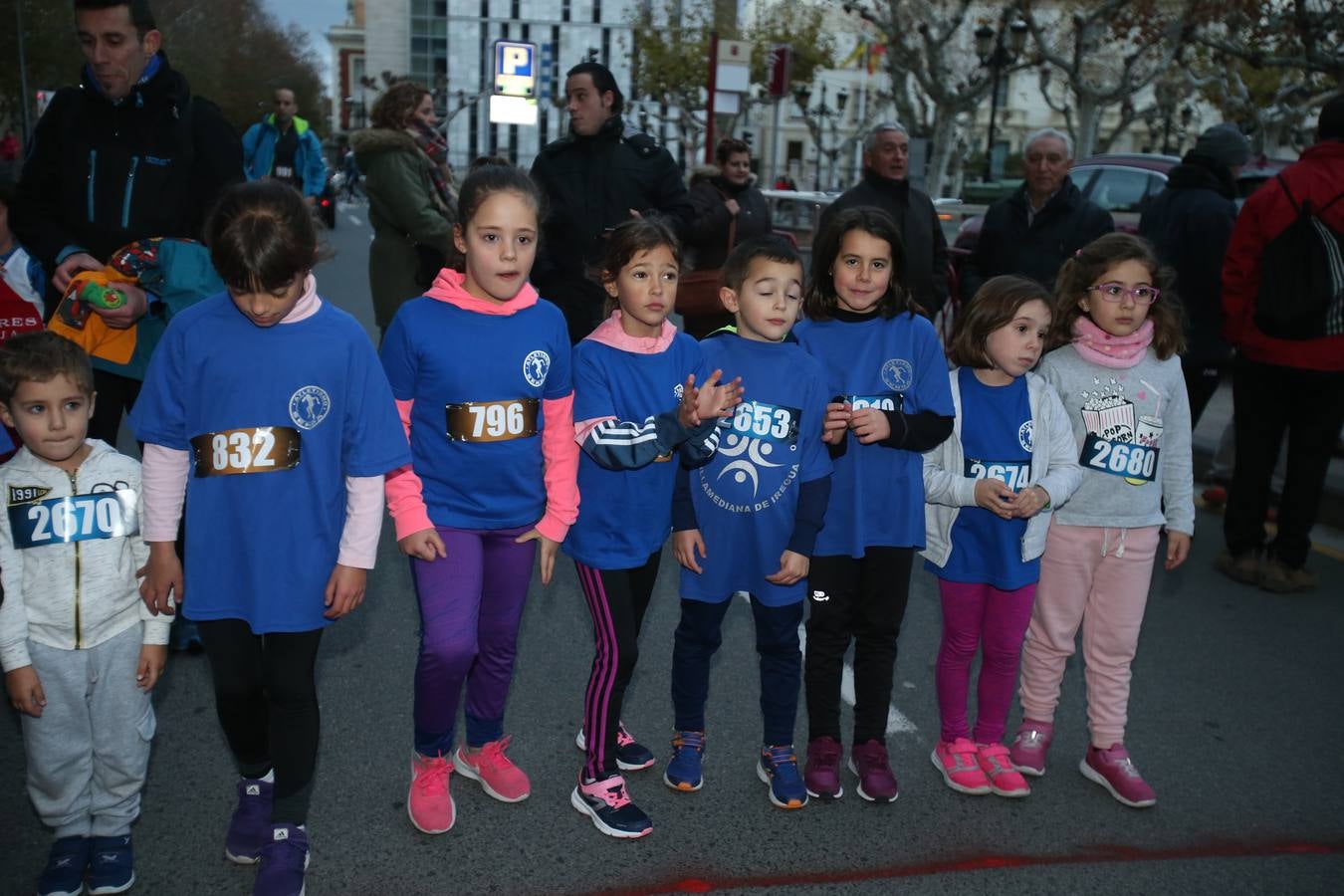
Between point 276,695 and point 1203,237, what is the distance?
547cm

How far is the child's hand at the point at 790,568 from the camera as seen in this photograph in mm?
3279

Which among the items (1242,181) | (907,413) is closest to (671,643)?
(907,413)

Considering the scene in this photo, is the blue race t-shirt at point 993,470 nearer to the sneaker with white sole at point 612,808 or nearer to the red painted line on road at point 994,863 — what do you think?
the red painted line on road at point 994,863

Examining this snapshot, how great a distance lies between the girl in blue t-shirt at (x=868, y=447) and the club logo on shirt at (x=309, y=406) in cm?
140

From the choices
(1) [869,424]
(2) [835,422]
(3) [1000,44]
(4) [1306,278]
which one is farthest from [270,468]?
(3) [1000,44]

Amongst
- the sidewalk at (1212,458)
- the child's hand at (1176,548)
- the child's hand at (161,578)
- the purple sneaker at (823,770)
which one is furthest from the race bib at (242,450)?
the sidewalk at (1212,458)

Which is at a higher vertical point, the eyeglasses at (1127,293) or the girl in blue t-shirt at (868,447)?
the eyeglasses at (1127,293)

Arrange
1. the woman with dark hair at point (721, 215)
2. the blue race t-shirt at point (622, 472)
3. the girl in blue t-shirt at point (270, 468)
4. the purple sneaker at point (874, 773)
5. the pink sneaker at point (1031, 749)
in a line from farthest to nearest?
the woman with dark hair at point (721, 215)
the pink sneaker at point (1031, 749)
the purple sneaker at point (874, 773)
the blue race t-shirt at point (622, 472)
the girl in blue t-shirt at point (270, 468)

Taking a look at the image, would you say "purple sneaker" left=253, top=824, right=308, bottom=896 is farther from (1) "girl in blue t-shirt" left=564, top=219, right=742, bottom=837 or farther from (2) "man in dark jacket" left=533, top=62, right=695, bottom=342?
(2) "man in dark jacket" left=533, top=62, right=695, bottom=342

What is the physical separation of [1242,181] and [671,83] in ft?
157

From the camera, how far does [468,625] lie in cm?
317

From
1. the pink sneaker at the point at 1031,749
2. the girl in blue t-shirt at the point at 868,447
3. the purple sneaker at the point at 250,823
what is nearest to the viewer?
the purple sneaker at the point at 250,823

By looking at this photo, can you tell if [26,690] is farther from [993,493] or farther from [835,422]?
[993,493]

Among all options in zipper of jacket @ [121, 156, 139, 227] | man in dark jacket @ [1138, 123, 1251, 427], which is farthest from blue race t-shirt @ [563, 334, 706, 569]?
man in dark jacket @ [1138, 123, 1251, 427]
